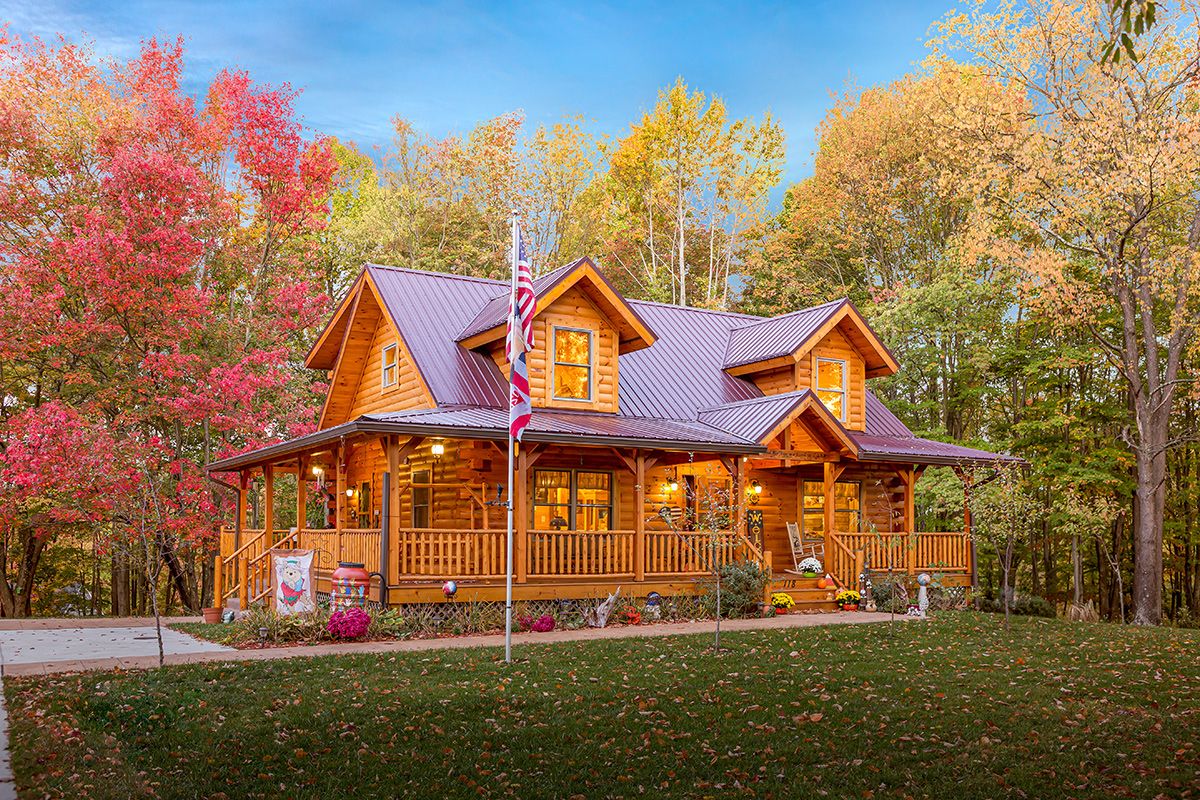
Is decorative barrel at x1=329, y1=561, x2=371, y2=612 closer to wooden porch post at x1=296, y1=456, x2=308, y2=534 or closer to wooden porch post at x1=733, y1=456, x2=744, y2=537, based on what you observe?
wooden porch post at x1=296, y1=456, x2=308, y2=534

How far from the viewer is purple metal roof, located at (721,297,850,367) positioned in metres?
24.0

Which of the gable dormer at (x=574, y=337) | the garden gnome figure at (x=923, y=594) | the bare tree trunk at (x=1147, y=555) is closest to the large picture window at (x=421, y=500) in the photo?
the gable dormer at (x=574, y=337)

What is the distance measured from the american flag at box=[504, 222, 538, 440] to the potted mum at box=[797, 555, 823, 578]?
969 centimetres

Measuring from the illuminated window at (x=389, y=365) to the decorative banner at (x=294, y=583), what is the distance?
660 cm

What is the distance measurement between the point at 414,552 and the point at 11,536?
19.4 m

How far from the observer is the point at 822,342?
24.6m

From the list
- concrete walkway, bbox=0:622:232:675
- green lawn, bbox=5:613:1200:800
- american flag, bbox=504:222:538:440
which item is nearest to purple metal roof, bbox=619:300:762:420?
american flag, bbox=504:222:538:440

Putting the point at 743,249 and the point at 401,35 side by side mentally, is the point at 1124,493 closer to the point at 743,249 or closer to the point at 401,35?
the point at 743,249

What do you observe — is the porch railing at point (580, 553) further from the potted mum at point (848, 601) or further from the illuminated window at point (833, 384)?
the illuminated window at point (833, 384)

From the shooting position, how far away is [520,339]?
1374cm

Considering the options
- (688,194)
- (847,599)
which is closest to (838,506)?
(847,599)

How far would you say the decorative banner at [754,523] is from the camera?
2197cm

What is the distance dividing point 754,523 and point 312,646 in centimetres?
1094

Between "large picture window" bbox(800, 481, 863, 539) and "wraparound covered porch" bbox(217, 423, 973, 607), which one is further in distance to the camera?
"large picture window" bbox(800, 481, 863, 539)
